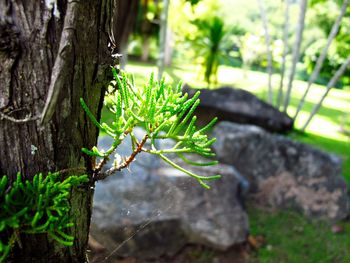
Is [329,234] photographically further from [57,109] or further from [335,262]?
[57,109]

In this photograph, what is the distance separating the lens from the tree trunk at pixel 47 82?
2.56 ft

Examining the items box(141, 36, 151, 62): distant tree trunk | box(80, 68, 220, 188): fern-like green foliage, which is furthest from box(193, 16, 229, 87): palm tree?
box(80, 68, 220, 188): fern-like green foliage

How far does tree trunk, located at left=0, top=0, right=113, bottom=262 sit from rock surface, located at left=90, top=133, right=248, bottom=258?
2.99 m

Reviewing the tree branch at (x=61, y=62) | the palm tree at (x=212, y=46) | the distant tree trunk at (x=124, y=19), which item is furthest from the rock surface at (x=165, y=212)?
the palm tree at (x=212, y=46)

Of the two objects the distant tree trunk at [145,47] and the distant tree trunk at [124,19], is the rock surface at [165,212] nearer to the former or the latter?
the distant tree trunk at [124,19]

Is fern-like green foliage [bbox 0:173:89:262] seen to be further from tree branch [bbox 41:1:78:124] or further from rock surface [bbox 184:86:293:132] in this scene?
rock surface [bbox 184:86:293:132]

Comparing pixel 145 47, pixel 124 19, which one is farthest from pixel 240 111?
pixel 145 47

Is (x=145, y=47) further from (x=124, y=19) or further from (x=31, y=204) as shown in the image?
(x=31, y=204)

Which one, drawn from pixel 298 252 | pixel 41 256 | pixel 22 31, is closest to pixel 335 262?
pixel 298 252

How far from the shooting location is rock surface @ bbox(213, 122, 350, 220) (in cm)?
545

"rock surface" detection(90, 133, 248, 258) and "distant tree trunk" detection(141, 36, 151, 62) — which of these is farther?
"distant tree trunk" detection(141, 36, 151, 62)

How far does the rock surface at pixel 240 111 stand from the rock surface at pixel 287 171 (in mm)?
3175

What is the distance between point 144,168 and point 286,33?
6.42m

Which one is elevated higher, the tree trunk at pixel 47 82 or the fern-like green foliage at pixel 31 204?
the tree trunk at pixel 47 82
